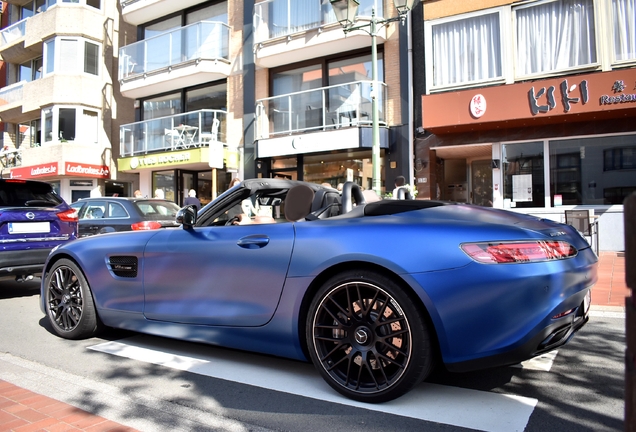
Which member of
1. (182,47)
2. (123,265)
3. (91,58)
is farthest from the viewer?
(91,58)

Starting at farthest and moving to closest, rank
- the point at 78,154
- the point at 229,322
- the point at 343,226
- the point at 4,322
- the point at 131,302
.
A: 1. the point at 78,154
2. the point at 4,322
3. the point at 131,302
4. the point at 229,322
5. the point at 343,226

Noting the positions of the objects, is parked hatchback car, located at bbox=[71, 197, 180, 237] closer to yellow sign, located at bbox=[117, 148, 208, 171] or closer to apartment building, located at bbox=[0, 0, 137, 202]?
yellow sign, located at bbox=[117, 148, 208, 171]

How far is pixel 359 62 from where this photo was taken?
1420 cm

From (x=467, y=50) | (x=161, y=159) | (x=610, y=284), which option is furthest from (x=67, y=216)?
(x=161, y=159)

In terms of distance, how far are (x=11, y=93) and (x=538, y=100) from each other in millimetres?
23521

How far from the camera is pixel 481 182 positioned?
13.1 m

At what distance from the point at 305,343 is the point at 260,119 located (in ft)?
41.8

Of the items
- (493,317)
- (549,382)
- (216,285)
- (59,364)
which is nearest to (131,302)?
(59,364)

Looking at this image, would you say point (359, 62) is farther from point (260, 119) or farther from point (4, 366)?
point (4, 366)

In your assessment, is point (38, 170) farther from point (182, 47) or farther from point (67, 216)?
point (67, 216)

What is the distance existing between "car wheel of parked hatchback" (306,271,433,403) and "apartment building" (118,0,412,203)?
905cm

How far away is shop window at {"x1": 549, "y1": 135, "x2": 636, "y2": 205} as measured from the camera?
34.6 ft

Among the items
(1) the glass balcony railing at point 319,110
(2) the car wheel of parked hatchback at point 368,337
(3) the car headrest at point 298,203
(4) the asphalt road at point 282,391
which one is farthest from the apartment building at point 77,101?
(2) the car wheel of parked hatchback at point 368,337

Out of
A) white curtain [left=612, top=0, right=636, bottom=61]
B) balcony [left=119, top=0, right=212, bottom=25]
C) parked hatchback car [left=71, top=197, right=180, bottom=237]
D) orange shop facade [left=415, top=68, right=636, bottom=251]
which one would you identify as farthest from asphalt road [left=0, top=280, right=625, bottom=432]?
balcony [left=119, top=0, right=212, bottom=25]
